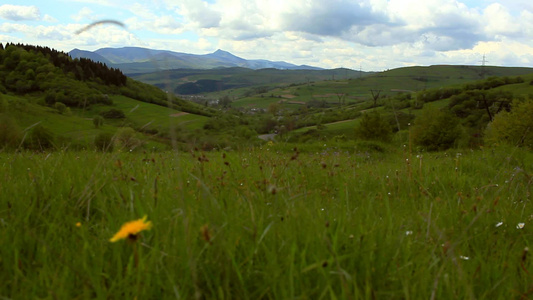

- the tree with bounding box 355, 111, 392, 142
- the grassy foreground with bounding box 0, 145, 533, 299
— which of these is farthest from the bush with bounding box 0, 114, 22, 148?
the tree with bounding box 355, 111, 392, 142

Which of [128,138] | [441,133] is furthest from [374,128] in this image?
[128,138]

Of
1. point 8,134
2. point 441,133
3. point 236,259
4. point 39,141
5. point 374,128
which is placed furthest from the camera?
point 374,128

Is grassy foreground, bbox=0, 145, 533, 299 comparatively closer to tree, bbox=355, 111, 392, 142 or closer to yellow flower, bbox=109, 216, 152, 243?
yellow flower, bbox=109, 216, 152, 243

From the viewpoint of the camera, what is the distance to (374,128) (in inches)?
1730

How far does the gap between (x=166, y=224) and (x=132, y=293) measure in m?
0.57

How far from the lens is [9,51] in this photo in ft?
381

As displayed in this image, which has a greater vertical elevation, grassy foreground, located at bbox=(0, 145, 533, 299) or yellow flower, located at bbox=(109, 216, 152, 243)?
yellow flower, located at bbox=(109, 216, 152, 243)

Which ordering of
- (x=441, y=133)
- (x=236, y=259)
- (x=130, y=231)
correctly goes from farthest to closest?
(x=441, y=133)
(x=236, y=259)
(x=130, y=231)

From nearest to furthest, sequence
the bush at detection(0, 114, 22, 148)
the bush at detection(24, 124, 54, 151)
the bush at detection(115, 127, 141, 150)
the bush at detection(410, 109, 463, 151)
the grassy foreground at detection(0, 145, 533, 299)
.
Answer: the grassy foreground at detection(0, 145, 533, 299) < the bush at detection(0, 114, 22, 148) < the bush at detection(115, 127, 141, 150) < the bush at detection(24, 124, 54, 151) < the bush at detection(410, 109, 463, 151)

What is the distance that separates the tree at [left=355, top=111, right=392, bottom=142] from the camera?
43.6 metres

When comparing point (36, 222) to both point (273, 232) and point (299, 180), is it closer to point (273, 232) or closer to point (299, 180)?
point (273, 232)

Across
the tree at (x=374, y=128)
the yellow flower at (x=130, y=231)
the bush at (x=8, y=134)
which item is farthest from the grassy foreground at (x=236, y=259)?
the tree at (x=374, y=128)

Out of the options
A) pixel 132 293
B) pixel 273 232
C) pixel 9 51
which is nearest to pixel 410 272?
pixel 273 232

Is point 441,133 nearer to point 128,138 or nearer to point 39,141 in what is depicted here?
point 128,138
